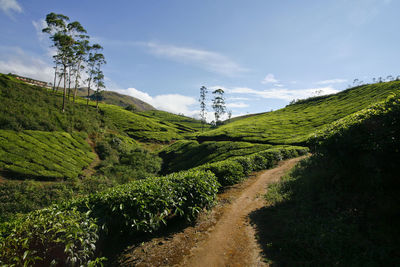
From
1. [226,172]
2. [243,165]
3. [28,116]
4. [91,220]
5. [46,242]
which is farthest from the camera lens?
[28,116]

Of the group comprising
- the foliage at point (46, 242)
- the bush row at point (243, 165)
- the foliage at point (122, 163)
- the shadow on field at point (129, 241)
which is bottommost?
the foliage at point (122, 163)

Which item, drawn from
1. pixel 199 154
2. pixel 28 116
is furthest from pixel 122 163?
pixel 28 116

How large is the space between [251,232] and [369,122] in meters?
5.31

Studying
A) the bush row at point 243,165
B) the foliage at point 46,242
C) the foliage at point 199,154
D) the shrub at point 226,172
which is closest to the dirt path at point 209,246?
the foliage at point 46,242

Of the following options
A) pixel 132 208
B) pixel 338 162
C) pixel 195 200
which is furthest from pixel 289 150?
pixel 132 208

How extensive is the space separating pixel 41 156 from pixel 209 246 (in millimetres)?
22405

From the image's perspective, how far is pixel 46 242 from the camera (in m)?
4.30

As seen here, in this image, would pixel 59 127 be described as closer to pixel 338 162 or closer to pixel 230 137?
pixel 230 137

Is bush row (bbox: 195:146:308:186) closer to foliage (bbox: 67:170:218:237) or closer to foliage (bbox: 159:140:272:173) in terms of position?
foliage (bbox: 67:170:218:237)

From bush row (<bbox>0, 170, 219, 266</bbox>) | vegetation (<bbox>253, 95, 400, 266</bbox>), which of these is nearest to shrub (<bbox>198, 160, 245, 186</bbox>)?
bush row (<bbox>0, 170, 219, 266</bbox>)

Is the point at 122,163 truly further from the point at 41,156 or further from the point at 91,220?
the point at 91,220

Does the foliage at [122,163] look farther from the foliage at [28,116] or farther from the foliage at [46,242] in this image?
the foliage at [46,242]

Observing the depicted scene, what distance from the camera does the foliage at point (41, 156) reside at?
17516 millimetres

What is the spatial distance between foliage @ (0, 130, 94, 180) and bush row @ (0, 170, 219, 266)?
1623 centimetres
